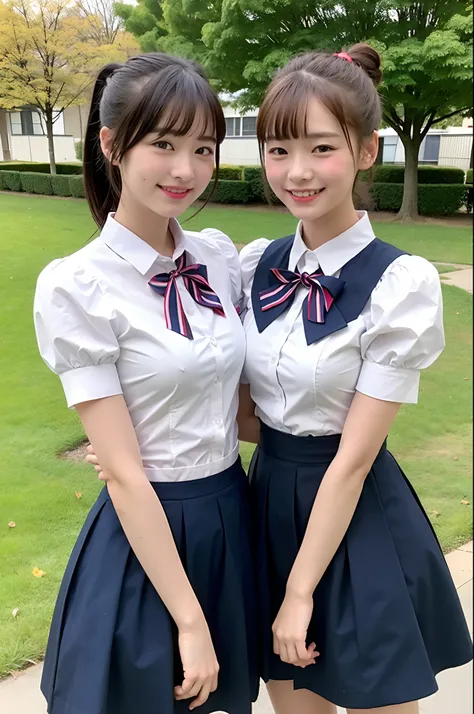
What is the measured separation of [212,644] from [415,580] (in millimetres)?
435

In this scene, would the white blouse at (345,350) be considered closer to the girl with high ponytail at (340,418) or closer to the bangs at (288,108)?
the girl with high ponytail at (340,418)

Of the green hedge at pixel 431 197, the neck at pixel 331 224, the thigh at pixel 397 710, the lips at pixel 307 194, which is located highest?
the lips at pixel 307 194

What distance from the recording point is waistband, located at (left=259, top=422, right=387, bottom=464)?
1.33 m

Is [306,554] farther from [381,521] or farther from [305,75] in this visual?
[305,75]

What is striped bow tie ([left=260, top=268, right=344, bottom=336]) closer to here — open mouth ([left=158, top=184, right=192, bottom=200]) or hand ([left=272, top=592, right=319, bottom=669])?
open mouth ([left=158, top=184, right=192, bottom=200])

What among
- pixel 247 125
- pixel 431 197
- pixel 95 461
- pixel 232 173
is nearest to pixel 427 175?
pixel 431 197

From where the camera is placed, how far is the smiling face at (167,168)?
1.23 m

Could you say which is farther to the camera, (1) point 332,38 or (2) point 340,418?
(1) point 332,38

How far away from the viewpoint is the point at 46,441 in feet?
11.9

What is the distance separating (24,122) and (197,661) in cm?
374

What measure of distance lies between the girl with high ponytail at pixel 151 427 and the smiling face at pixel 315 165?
0.48 ft

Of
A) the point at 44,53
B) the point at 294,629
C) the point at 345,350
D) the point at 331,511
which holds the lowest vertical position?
the point at 294,629

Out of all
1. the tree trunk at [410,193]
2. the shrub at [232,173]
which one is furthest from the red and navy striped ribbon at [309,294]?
the shrub at [232,173]

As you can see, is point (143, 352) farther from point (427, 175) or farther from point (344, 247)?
point (427, 175)
